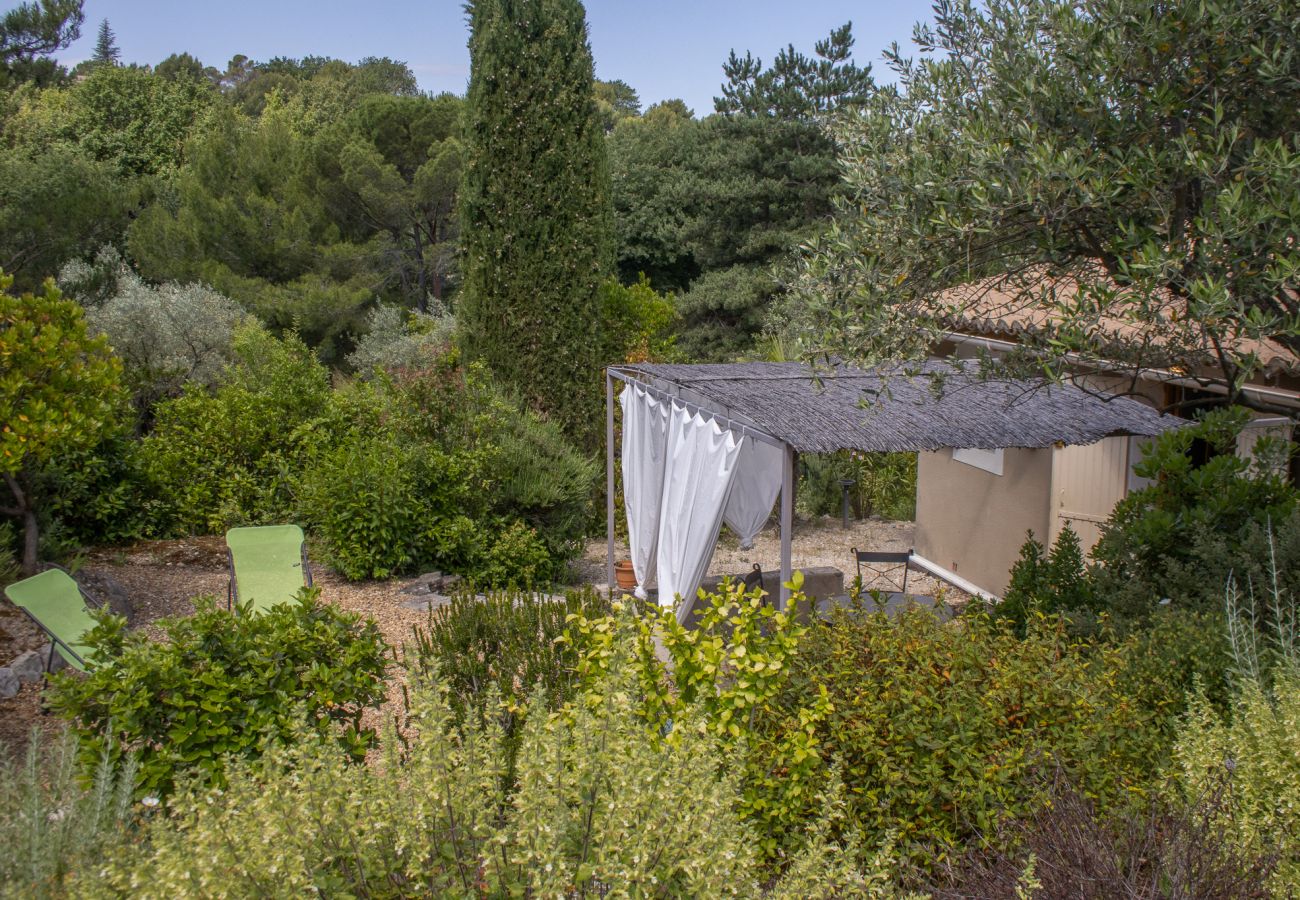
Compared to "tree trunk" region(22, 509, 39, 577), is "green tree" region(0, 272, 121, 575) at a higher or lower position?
higher

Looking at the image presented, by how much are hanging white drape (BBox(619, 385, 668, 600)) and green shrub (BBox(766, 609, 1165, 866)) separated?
446 cm

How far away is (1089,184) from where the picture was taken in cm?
405

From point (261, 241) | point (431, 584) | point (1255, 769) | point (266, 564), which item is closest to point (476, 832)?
point (1255, 769)

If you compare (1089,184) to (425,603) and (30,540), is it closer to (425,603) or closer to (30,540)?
(425,603)

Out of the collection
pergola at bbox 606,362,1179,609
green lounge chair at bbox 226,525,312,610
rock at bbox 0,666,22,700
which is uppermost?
pergola at bbox 606,362,1179,609

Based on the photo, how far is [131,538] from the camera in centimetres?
945

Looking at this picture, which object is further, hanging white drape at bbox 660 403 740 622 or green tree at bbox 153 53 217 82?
green tree at bbox 153 53 217 82

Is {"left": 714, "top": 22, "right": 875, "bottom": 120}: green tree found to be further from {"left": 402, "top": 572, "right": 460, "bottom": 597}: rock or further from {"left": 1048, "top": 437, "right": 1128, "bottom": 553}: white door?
{"left": 402, "top": 572, "right": 460, "bottom": 597}: rock

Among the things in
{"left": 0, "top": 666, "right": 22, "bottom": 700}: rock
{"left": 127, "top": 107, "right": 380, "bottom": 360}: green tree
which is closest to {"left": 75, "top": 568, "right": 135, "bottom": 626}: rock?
{"left": 0, "top": 666, "right": 22, "bottom": 700}: rock

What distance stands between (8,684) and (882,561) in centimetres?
731

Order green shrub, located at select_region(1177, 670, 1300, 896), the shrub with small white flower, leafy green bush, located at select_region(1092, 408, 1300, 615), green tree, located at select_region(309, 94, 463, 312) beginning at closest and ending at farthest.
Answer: the shrub with small white flower < green shrub, located at select_region(1177, 670, 1300, 896) < leafy green bush, located at select_region(1092, 408, 1300, 615) < green tree, located at select_region(309, 94, 463, 312)

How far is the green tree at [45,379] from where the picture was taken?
6.10m

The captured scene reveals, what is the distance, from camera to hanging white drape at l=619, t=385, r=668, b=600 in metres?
8.20

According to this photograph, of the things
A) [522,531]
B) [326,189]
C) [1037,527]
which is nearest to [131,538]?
[522,531]
